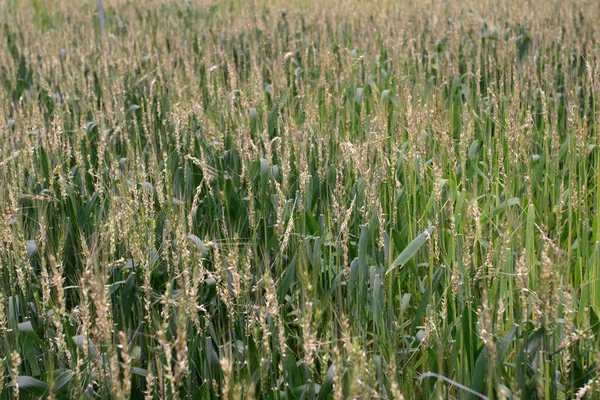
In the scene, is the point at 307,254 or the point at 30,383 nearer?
the point at 30,383

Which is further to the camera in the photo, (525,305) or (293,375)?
(293,375)

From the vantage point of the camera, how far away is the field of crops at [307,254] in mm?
1542

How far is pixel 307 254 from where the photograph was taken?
2.36 meters

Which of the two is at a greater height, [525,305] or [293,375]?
[525,305]

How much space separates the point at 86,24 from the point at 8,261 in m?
6.47

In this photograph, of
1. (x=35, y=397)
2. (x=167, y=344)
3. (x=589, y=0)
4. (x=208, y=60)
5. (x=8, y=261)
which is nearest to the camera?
(x=167, y=344)

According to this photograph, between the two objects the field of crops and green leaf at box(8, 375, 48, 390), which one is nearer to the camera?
the field of crops

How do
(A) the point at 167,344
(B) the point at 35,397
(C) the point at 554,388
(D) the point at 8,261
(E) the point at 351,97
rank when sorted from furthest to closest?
(E) the point at 351,97, (D) the point at 8,261, (B) the point at 35,397, (C) the point at 554,388, (A) the point at 167,344

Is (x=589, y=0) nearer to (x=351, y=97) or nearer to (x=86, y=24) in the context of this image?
(x=351, y=97)

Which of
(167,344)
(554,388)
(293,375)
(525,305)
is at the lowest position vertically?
(293,375)

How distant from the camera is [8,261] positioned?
225 centimetres

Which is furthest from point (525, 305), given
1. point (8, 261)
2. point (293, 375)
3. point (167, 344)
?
point (8, 261)

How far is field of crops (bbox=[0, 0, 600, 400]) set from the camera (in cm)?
154

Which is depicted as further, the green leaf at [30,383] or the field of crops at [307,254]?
the green leaf at [30,383]
